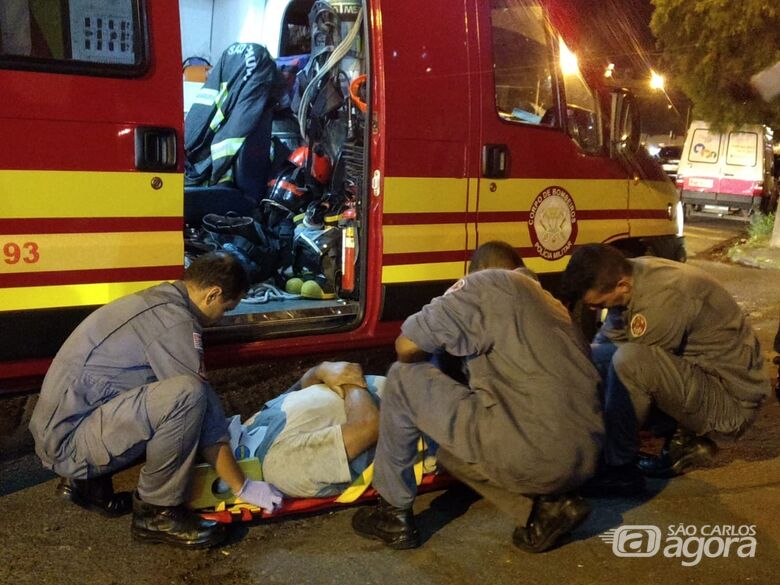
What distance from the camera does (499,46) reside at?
4543mm

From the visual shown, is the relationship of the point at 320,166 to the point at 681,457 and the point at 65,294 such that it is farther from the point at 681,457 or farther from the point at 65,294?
the point at 681,457

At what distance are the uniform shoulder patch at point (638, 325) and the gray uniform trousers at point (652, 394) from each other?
0.05m

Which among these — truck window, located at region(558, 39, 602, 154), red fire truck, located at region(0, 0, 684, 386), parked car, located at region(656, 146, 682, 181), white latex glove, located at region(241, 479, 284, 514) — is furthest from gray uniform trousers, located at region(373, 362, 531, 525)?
parked car, located at region(656, 146, 682, 181)

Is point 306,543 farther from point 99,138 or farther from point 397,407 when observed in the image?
point 99,138

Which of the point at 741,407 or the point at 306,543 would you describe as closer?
the point at 306,543

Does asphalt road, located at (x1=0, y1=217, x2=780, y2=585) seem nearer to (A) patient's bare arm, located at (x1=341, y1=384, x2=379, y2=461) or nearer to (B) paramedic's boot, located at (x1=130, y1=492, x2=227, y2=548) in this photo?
(B) paramedic's boot, located at (x1=130, y1=492, x2=227, y2=548)

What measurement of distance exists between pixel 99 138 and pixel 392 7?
157 cm

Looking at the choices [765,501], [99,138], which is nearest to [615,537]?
[765,501]

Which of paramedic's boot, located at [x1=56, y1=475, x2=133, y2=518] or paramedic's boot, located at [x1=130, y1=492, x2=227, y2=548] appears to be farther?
paramedic's boot, located at [x1=56, y1=475, x2=133, y2=518]

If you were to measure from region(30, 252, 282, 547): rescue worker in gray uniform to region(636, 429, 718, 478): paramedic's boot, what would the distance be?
190cm

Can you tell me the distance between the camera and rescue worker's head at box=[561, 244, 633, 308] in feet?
11.5

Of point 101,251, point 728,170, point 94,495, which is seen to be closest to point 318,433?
point 94,495

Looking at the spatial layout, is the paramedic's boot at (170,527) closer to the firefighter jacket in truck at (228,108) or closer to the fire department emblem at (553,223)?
the fire department emblem at (553,223)

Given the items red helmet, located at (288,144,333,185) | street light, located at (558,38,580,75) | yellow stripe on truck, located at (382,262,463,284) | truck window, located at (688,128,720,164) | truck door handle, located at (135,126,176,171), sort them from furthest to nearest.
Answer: truck window, located at (688,128,720,164), red helmet, located at (288,144,333,185), street light, located at (558,38,580,75), yellow stripe on truck, located at (382,262,463,284), truck door handle, located at (135,126,176,171)
